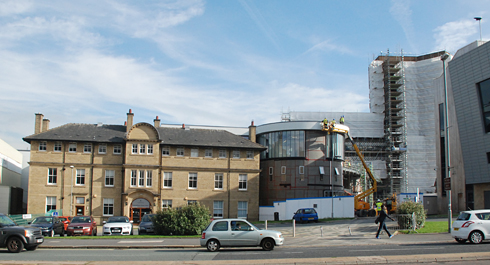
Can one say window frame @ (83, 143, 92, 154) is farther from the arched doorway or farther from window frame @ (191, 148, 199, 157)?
window frame @ (191, 148, 199, 157)

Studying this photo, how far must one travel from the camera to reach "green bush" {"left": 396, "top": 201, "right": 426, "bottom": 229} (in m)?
27.0

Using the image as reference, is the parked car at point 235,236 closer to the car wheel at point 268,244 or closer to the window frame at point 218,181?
the car wheel at point 268,244

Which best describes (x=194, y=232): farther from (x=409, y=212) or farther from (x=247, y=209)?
(x=247, y=209)

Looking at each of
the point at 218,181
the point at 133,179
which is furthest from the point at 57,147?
the point at 218,181

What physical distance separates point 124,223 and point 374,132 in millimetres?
70345

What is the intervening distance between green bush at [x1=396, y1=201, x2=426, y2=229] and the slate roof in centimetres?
2613

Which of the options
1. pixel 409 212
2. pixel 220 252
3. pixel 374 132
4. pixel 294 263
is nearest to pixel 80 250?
pixel 220 252

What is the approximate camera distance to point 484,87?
37656mm

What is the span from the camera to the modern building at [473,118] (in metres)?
37.4

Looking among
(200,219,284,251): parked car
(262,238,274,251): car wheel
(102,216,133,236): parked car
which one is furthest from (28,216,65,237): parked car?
(262,238,274,251): car wheel

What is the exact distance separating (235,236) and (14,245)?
9.22 m

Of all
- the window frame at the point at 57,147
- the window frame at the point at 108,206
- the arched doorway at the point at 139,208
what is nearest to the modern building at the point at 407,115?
the arched doorway at the point at 139,208

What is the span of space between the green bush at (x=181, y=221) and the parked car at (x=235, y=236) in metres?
8.79

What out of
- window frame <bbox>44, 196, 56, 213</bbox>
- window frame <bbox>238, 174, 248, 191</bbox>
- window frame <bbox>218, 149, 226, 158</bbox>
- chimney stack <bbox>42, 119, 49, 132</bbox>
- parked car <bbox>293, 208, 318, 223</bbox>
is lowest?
parked car <bbox>293, 208, 318, 223</bbox>
